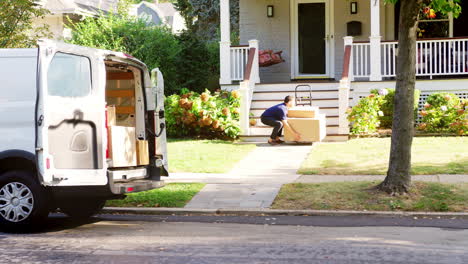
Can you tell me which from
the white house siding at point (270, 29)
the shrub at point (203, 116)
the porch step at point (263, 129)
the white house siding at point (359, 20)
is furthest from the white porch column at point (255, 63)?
the white house siding at point (359, 20)

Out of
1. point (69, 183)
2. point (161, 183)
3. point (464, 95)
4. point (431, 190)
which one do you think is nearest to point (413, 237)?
point (431, 190)

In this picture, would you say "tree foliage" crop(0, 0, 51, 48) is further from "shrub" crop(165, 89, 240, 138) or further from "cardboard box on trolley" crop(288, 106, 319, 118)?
"cardboard box on trolley" crop(288, 106, 319, 118)

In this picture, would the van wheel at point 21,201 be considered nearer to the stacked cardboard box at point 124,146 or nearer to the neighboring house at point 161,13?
the stacked cardboard box at point 124,146

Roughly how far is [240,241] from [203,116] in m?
10.4

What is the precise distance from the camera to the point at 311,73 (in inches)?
899

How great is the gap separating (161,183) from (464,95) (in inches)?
472

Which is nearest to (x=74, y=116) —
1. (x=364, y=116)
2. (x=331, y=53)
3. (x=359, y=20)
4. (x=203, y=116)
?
(x=203, y=116)

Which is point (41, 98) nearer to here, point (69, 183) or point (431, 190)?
point (69, 183)

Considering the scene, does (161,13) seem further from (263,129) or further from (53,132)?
(53,132)

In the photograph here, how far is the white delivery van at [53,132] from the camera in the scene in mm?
8594

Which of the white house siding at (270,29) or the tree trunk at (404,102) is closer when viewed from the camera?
the tree trunk at (404,102)

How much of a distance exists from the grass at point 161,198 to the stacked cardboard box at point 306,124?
19.2 feet

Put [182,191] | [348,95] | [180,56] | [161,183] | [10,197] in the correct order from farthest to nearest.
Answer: [180,56] → [348,95] → [182,191] → [161,183] → [10,197]

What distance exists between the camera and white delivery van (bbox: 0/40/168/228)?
8.59 m
